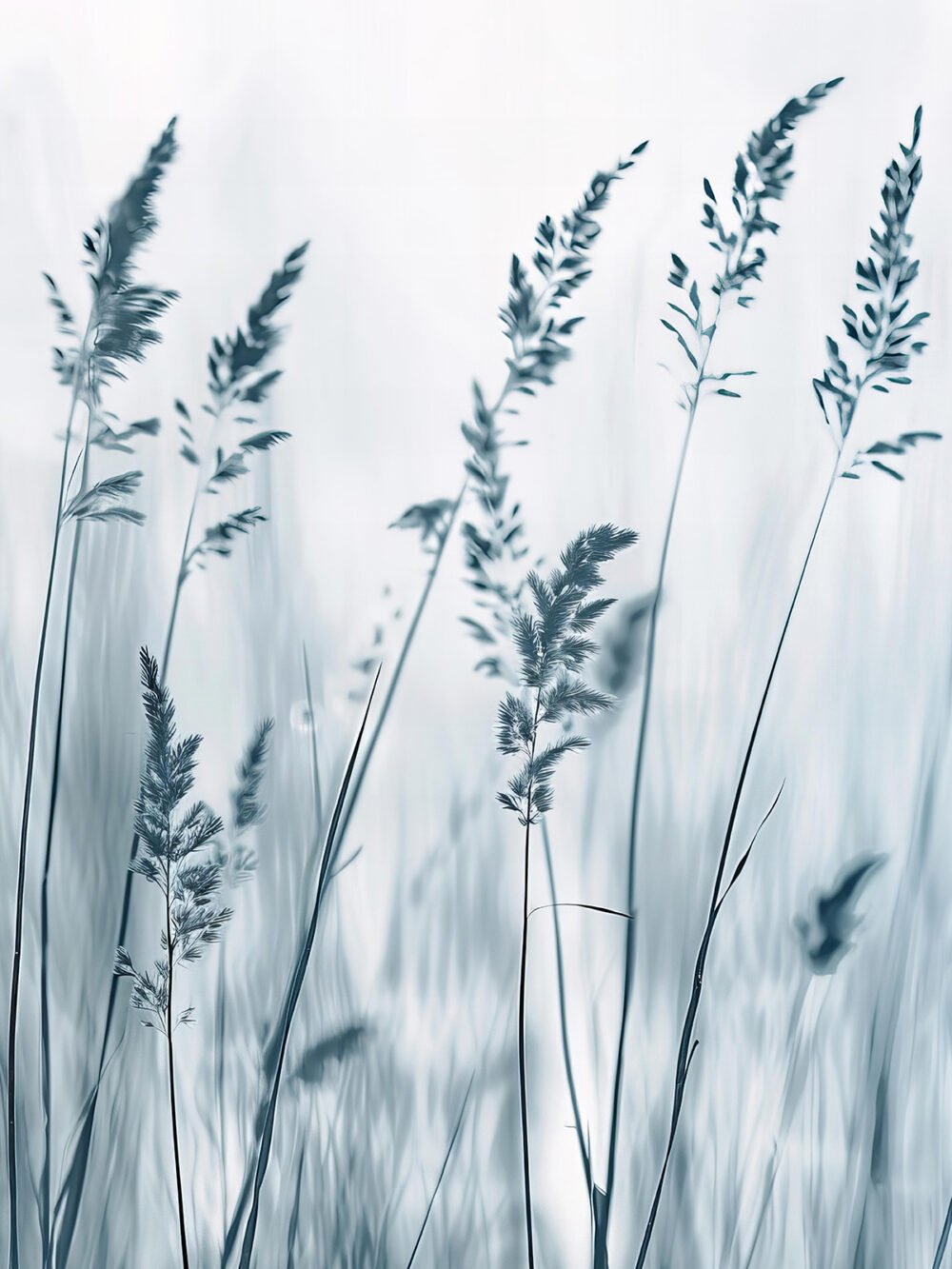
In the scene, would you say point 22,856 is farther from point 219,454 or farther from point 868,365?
point 868,365

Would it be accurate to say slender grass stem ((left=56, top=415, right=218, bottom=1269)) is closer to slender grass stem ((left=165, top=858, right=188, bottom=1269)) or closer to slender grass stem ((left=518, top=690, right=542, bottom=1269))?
slender grass stem ((left=165, top=858, right=188, bottom=1269))

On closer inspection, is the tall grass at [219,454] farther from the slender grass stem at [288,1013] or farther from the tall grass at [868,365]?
the tall grass at [868,365]

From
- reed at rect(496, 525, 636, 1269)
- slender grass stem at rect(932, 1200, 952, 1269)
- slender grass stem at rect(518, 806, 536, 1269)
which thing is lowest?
slender grass stem at rect(932, 1200, 952, 1269)

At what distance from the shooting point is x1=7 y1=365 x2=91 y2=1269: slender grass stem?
739 millimetres

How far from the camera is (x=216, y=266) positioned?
73 cm

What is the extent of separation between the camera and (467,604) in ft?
2.40

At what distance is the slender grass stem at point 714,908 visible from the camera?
0.73 m

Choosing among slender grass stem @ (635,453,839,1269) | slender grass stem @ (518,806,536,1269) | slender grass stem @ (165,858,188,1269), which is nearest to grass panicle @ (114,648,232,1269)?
slender grass stem @ (165,858,188,1269)

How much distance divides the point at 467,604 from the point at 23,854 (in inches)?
16.2

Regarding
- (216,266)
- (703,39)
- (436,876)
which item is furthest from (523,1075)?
(703,39)

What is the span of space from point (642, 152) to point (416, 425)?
0.90 ft

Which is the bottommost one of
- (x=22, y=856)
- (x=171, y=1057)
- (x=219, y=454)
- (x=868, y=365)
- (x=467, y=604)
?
(x=171, y=1057)

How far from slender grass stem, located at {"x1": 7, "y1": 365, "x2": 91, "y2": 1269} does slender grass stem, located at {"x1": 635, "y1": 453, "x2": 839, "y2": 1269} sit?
506mm

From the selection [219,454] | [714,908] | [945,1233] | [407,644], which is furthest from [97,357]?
[945,1233]
